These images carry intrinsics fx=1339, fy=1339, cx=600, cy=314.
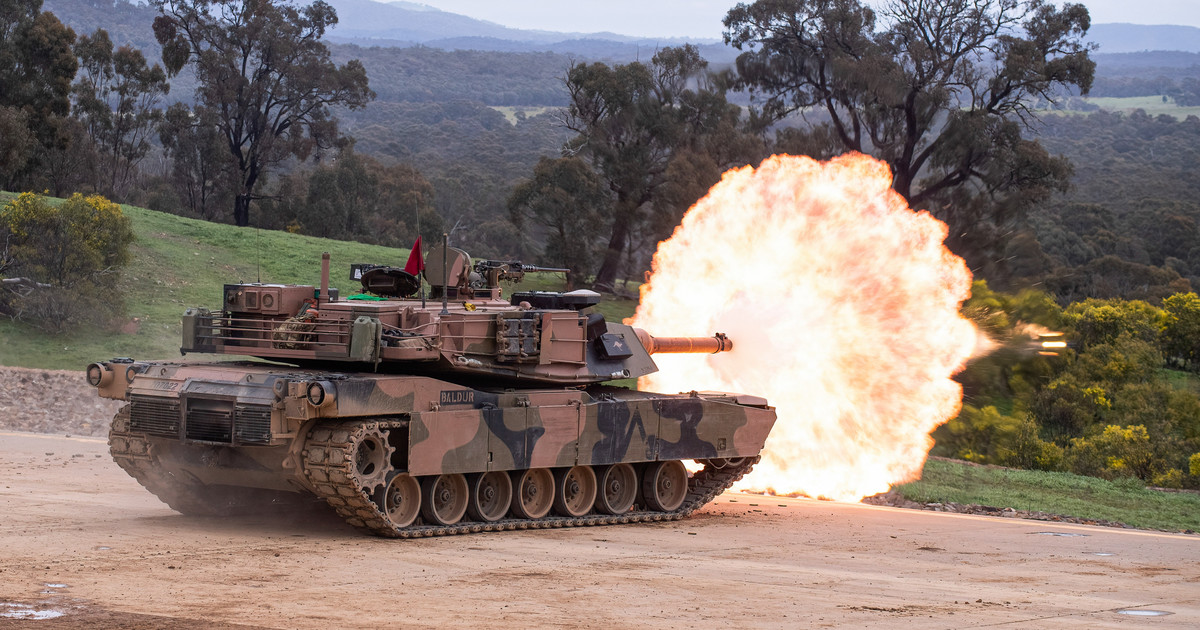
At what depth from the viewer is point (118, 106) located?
66250mm

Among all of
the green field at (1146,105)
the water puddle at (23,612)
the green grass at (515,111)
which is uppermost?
the green field at (1146,105)

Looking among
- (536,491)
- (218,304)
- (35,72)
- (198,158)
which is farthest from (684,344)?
(198,158)

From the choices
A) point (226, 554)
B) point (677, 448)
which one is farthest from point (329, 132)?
point (226, 554)

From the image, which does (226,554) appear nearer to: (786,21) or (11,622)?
(11,622)

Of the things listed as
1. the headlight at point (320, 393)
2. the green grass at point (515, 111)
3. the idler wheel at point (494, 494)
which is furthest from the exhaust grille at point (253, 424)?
the green grass at point (515, 111)

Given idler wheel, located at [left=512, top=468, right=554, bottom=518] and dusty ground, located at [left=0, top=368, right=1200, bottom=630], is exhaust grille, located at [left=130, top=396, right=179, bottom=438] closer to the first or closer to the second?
dusty ground, located at [left=0, top=368, right=1200, bottom=630]

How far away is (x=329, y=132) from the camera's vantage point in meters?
63.4

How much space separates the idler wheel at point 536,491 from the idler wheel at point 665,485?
1.80 m

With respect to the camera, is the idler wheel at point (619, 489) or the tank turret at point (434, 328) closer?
the tank turret at point (434, 328)

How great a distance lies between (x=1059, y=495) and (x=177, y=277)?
28.3 metres

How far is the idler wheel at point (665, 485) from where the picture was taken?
18406 mm

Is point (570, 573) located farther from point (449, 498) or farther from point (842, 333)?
point (842, 333)

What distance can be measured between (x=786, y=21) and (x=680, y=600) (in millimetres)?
41829

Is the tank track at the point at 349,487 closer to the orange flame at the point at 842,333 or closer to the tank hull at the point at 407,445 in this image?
the tank hull at the point at 407,445
